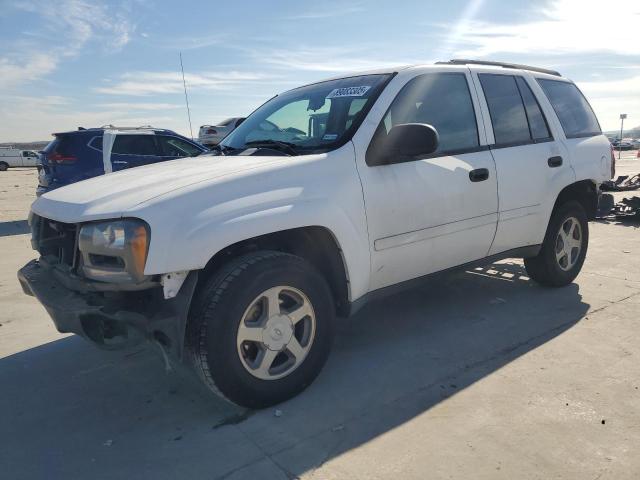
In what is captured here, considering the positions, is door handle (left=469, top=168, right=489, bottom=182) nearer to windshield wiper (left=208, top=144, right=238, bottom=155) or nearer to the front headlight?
windshield wiper (left=208, top=144, right=238, bottom=155)

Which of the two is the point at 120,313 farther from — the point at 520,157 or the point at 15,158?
the point at 15,158

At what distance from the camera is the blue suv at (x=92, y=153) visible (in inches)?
362

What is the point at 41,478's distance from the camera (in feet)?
7.55

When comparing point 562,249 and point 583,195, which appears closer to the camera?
point 562,249

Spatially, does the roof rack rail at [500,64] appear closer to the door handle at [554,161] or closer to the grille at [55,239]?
the door handle at [554,161]

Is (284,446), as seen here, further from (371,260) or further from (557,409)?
(557,409)

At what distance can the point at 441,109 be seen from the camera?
355cm

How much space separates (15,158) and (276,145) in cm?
4256

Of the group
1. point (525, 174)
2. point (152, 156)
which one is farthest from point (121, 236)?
point (152, 156)

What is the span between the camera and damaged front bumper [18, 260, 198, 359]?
2.46 m

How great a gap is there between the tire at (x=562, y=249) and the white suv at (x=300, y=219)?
0.24 meters

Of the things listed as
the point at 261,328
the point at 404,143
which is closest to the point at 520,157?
the point at 404,143

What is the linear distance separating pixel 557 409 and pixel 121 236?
241cm

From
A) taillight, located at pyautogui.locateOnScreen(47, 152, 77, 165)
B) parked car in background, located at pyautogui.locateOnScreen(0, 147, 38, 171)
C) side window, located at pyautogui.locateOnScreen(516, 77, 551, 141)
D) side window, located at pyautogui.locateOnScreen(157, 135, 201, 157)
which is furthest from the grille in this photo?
parked car in background, located at pyautogui.locateOnScreen(0, 147, 38, 171)
